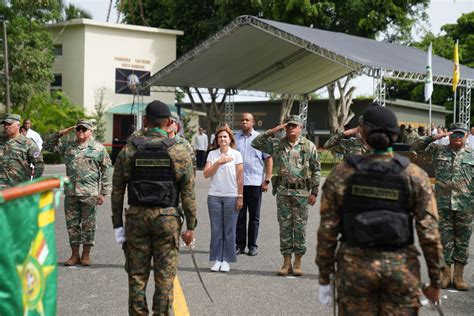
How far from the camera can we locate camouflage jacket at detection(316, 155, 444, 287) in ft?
13.5

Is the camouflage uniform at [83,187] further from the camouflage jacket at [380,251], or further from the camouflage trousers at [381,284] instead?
the camouflage trousers at [381,284]

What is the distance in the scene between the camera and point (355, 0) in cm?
3491

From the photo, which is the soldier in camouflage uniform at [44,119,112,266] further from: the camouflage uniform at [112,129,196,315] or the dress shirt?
the camouflage uniform at [112,129,196,315]

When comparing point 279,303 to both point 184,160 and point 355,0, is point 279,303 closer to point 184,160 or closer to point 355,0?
point 184,160

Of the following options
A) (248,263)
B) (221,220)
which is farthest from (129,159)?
(248,263)

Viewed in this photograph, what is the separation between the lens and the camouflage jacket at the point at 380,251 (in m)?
4.10

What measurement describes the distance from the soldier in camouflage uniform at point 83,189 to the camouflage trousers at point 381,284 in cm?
512

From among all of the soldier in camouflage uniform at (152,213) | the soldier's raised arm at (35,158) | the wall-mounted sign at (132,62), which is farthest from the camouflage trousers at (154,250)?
the wall-mounted sign at (132,62)

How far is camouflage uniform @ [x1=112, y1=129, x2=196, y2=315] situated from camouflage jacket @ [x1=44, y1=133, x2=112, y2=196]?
3.31 m

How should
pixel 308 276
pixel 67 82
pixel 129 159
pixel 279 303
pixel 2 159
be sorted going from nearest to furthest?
pixel 129 159 → pixel 279 303 → pixel 308 276 → pixel 2 159 → pixel 67 82

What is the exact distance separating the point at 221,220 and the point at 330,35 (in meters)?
19.7

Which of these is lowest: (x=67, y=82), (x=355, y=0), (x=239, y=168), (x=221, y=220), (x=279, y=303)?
(x=279, y=303)

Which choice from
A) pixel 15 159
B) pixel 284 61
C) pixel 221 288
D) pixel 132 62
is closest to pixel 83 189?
pixel 15 159

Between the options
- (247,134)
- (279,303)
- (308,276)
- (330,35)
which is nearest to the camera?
(279,303)
